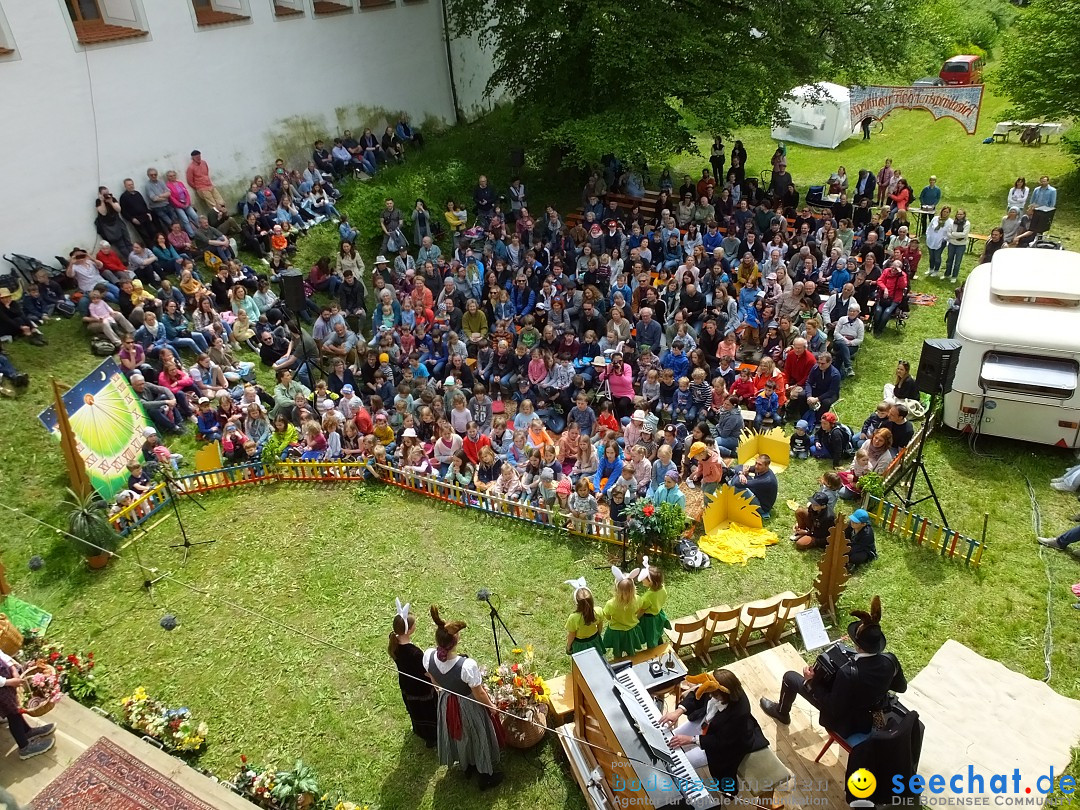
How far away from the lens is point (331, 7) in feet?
57.8

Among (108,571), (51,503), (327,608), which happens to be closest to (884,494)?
(327,608)

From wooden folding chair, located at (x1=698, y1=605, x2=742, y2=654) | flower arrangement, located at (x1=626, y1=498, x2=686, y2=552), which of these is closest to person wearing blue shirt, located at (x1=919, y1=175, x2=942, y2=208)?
flower arrangement, located at (x1=626, y1=498, x2=686, y2=552)

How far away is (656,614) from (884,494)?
3594 millimetres

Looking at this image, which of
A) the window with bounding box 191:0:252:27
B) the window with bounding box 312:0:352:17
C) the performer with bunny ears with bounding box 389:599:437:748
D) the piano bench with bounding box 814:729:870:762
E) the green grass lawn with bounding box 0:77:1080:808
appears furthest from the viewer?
the window with bounding box 312:0:352:17

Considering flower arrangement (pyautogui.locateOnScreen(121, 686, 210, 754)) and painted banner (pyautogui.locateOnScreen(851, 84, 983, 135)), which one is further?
painted banner (pyautogui.locateOnScreen(851, 84, 983, 135))

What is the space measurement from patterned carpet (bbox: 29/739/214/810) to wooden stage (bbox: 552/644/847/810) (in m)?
3.17

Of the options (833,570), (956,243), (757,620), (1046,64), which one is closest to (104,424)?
(757,620)

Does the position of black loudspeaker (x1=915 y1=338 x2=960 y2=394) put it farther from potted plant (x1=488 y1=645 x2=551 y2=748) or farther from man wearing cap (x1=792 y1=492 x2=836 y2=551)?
potted plant (x1=488 y1=645 x2=551 y2=748)

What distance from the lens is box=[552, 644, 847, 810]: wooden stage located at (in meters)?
5.38

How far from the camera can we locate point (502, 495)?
9.27m

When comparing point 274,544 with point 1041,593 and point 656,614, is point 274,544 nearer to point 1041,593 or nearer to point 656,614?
point 656,614

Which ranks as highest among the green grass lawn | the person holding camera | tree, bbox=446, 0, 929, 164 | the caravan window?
tree, bbox=446, 0, 929, 164

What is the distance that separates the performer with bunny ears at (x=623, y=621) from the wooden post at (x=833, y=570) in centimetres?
203

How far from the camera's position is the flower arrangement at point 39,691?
6.28m
